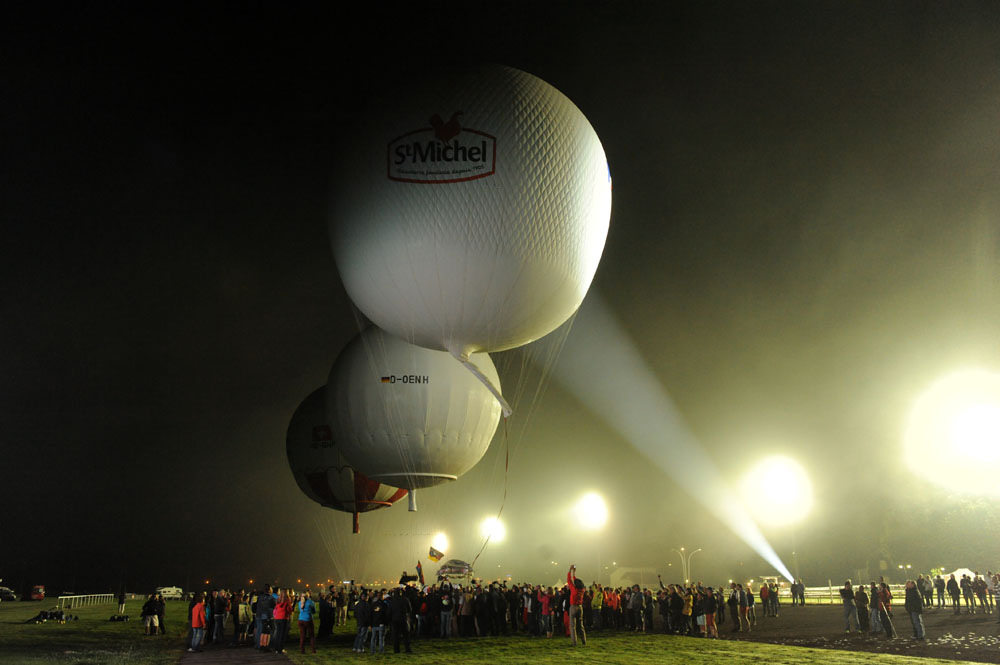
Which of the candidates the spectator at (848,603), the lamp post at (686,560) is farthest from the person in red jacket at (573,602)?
the lamp post at (686,560)

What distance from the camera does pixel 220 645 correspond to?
765 inches

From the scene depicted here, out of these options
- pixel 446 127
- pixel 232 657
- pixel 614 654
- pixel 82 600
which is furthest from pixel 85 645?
pixel 82 600

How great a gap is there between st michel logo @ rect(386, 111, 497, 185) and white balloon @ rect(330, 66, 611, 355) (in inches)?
0.7

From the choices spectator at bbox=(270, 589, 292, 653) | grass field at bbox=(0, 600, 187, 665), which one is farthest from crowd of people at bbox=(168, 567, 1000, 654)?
grass field at bbox=(0, 600, 187, 665)

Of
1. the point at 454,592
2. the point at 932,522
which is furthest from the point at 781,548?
the point at 454,592

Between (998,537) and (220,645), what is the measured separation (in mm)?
51646

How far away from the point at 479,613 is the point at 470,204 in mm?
15567

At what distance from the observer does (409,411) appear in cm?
1777

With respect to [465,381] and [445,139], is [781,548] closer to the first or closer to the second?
[465,381]

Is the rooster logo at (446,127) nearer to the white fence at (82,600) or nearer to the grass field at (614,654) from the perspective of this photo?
the grass field at (614,654)

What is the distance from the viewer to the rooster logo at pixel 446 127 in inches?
425

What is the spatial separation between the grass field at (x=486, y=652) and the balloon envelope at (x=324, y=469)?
183 inches

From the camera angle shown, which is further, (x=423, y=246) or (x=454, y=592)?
(x=454, y=592)

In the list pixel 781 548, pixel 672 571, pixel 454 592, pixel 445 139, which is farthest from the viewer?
pixel 672 571
